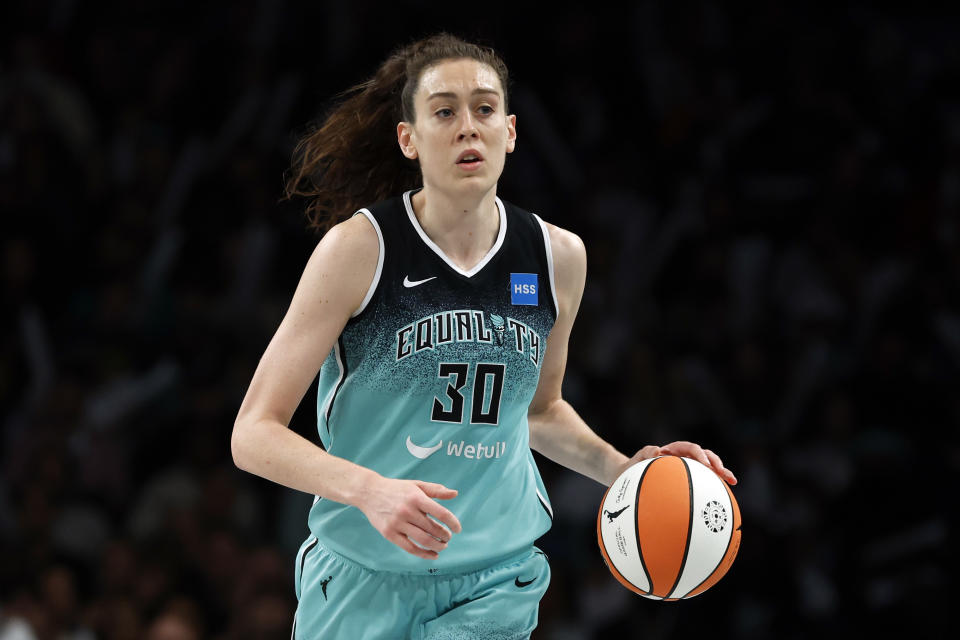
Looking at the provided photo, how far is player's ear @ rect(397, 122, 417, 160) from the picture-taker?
9.91 feet

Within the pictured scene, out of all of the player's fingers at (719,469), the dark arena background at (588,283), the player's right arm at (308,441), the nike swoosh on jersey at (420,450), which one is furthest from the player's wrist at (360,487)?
the dark arena background at (588,283)

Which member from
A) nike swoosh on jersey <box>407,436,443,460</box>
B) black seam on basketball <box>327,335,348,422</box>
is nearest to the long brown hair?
black seam on basketball <box>327,335,348,422</box>

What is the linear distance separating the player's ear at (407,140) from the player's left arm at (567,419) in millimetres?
423

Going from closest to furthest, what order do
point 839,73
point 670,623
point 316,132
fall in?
point 316,132, point 670,623, point 839,73

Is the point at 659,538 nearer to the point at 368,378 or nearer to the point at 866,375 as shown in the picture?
the point at 368,378

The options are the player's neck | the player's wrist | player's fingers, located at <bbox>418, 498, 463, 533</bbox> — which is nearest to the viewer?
player's fingers, located at <bbox>418, 498, 463, 533</bbox>

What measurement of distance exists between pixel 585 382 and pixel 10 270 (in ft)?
10.7

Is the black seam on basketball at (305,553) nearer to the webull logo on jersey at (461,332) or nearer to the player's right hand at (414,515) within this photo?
the webull logo on jersey at (461,332)

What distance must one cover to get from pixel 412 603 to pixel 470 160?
3.52 ft

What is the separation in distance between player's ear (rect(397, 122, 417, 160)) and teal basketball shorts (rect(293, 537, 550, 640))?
102 cm

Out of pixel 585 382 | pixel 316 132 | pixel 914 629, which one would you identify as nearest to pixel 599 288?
pixel 585 382

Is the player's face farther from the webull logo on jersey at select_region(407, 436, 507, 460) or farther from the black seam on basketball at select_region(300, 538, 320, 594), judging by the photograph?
the black seam on basketball at select_region(300, 538, 320, 594)

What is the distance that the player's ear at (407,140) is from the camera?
302cm

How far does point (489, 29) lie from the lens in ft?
25.9
